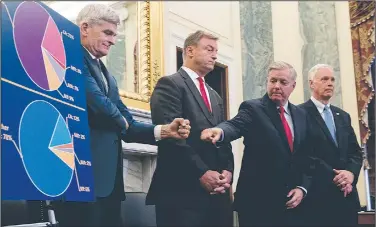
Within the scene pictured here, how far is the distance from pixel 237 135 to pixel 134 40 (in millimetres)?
1297

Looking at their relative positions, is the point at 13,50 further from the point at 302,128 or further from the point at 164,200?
the point at 302,128

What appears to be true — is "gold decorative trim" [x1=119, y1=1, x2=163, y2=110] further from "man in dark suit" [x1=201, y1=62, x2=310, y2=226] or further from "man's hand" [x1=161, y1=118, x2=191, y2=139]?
"man's hand" [x1=161, y1=118, x2=191, y2=139]

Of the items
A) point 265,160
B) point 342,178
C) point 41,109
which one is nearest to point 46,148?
point 41,109

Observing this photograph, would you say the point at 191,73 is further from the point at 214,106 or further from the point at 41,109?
the point at 41,109

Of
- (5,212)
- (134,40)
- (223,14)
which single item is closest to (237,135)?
(5,212)

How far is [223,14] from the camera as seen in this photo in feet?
14.3

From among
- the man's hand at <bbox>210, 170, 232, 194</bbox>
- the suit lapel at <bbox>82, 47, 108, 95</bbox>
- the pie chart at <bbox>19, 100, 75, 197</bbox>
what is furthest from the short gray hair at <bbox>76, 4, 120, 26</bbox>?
Answer: the man's hand at <bbox>210, 170, 232, 194</bbox>

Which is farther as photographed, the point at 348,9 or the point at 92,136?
the point at 348,9

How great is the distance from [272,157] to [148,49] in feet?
4.45

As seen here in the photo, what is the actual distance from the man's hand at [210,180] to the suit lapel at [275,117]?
1.60 ft

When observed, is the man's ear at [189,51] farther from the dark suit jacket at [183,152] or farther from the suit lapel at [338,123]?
the suit lapel at [338,123]

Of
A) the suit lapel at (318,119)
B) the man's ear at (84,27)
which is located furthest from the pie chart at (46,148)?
the suit lapel at (318,119)

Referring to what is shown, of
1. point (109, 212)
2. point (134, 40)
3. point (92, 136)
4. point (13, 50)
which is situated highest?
point (134, 40)

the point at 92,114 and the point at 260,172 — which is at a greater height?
the point at 92,114
